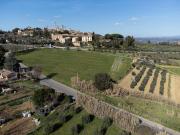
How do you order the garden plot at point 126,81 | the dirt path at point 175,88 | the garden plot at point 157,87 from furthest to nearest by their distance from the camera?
the garden plot at point 126,81
the garden plot at point 157,87
the dirt path at point 175,88

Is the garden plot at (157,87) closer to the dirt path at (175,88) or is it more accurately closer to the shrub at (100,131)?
the dirt path at (175,88)

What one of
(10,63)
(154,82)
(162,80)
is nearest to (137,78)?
(154,82)

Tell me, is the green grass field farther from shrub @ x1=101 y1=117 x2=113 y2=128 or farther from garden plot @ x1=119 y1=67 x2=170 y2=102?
shrub @ x1=101 y1=117 x2=113 y2=128

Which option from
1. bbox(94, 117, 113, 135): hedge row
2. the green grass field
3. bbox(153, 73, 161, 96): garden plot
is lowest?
bbox(153, 73, 161, 96): garden plot

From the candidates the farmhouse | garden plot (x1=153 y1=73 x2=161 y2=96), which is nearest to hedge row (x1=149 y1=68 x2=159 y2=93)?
garden plot (x1=153 y1=73 x2=161 y2=96)

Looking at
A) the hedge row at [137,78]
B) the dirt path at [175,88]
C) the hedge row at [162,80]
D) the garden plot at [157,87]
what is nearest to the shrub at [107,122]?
the dirt path at [175,88]

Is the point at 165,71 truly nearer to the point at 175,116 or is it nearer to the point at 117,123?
the point at 175,116
